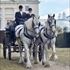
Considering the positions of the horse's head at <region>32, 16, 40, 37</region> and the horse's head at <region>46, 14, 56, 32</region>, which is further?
the horse's head at <region>46, 14, 56, 32</region>

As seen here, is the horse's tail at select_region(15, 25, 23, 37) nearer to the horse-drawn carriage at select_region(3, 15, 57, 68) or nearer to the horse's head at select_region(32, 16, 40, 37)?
the horse-drawn carriage at select_region(3, 15, 57, 68)

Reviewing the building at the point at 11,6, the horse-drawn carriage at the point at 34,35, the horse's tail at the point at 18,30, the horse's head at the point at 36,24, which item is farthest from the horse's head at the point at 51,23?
the building at the point at 11,6

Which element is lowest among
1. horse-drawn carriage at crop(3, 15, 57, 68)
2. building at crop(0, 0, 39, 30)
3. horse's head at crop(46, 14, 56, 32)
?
horse-drawn carriage at crop(3, 15, 57, 68)

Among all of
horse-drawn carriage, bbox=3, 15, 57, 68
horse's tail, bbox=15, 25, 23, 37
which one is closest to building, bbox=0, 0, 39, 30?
horse-drawn carriage, bbox=3, 15, 57, 68

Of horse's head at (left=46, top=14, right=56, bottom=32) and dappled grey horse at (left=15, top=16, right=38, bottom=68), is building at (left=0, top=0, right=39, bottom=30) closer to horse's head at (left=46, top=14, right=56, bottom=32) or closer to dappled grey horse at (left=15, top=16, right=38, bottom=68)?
dappled grey horse at (left=15, top=16, right=38, bottom=68)

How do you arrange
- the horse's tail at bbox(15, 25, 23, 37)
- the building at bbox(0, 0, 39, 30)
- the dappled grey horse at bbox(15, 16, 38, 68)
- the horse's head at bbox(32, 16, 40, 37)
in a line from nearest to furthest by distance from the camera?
the horse's head at bbox(32, 16, 40, 37) → the dappled grey horse at bbox(15, 16, 38, 68) → the horse's tail at bbox(15, 25, 23, 37) → the building at bbox(0, 0, 39, 30)

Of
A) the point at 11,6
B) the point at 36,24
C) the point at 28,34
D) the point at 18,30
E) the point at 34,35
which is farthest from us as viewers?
the point at 11,6

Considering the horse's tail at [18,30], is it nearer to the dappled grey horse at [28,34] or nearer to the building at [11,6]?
the dappled grey horse at [28,34]

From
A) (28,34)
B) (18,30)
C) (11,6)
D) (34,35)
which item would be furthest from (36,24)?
(11,6)

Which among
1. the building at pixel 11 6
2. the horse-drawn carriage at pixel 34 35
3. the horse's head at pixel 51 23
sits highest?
the building at pixel 11 6

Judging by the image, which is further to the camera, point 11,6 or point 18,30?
point 11,6

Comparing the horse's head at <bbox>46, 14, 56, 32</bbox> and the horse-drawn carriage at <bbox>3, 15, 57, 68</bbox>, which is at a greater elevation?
the horse's head at <bbox>46, 14, 56, 32</bbox>

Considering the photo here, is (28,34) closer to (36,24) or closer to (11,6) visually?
(36,24)

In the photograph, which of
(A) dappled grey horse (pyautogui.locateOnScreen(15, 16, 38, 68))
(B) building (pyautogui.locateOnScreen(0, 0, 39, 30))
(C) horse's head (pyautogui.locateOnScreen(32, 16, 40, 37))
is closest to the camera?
(C) horse's head (pyautogui.locateOnScreen(32, 16, 40, 37))
